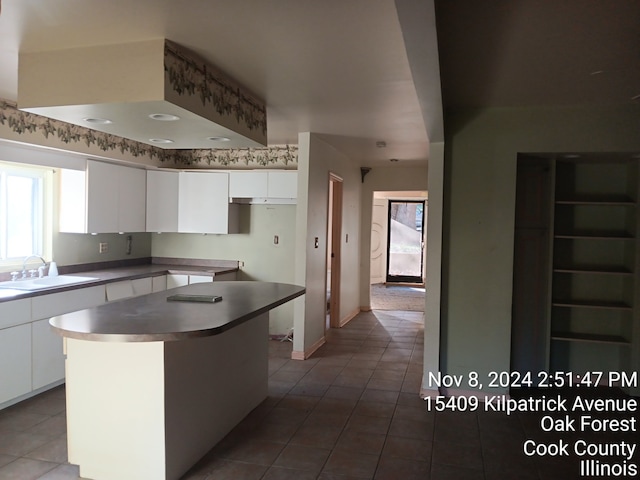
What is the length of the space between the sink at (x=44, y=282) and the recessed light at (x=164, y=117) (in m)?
1.84

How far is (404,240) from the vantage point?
36.6 feet

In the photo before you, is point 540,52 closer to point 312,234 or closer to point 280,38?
point 280,38

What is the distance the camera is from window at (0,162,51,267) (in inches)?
163

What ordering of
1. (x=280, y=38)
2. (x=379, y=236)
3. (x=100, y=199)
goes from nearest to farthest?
(x=280, y=38), (x=100, y=199), (x=379, y=236)

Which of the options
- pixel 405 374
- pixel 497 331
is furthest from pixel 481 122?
pixel 405 374

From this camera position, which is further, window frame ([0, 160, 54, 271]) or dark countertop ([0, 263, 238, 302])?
window frame ([0, 160, 54, 271])

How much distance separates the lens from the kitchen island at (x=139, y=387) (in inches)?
94.3

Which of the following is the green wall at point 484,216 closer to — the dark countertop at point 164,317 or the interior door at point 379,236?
the dark countertop at point 164,317

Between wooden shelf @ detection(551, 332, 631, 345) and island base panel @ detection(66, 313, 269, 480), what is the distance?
3131 mm

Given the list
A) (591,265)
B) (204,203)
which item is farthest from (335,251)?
(591,265)

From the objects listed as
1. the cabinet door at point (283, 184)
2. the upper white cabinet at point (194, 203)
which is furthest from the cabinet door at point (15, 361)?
the cabinet door at point (283, 184)

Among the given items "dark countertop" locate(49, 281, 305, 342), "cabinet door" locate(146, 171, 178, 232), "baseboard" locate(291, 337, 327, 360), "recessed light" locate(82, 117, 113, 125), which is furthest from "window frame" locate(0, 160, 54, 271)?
"baseboard" locate(291, 337, 327, 360)

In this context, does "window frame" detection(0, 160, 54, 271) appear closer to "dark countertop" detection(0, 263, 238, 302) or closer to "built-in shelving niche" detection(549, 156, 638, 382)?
"dark countertop" detection(0, 263, 238, 302)

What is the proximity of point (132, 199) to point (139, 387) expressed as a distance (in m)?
3.07
